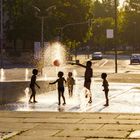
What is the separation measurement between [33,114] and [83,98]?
7.60 m

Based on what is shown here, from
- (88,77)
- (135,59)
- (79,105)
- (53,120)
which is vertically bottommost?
(135,59)

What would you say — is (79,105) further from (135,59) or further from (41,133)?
(135,59)

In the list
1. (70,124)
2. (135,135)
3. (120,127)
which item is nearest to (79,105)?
(70,124)

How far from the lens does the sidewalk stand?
1116 centimetres

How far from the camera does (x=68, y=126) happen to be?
1278cm

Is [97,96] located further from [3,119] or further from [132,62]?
[132,62]

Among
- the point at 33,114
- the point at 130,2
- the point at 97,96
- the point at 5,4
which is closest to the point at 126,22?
the point at 130,2

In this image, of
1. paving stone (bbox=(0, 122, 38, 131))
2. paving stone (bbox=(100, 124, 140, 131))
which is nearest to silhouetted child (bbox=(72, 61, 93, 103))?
paving stone (bbox=(0, 122, 38, 131))

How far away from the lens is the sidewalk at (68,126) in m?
11.2

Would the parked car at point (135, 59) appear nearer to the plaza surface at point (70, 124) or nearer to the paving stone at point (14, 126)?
the plaza surface at point (70, 124)

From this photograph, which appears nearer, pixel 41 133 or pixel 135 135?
pixel 135 135

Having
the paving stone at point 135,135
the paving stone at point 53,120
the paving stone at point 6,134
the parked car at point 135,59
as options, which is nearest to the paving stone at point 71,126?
the paving stone at point 53,120

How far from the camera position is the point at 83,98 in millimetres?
23000

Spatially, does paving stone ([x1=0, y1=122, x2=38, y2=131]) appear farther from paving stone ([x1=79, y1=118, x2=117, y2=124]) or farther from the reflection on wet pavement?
the reflection on wet pavement
